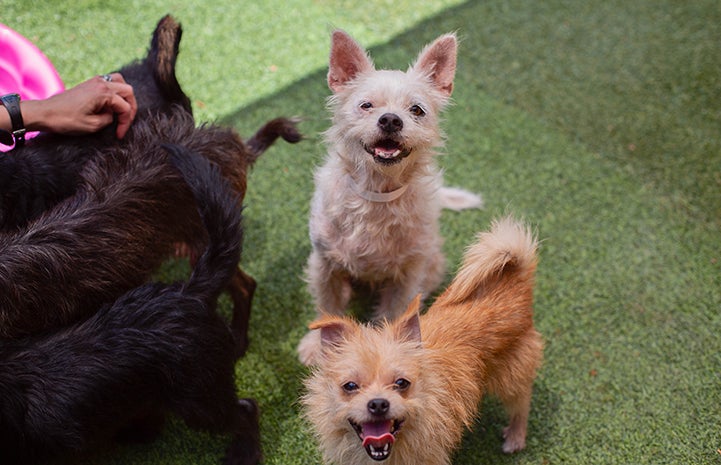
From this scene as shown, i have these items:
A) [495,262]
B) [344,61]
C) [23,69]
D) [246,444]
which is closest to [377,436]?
[495,262]

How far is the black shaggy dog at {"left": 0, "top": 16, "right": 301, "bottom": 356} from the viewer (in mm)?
2199

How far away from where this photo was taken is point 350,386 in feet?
6.12

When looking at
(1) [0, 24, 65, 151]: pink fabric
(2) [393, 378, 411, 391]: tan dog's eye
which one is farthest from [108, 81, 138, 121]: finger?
(2) [393, 378, 411, 391]: tan dog's eye

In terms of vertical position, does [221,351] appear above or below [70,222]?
below

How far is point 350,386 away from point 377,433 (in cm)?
16

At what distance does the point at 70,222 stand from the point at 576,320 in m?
2.43

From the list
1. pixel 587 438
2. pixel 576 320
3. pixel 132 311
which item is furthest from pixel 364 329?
pixel 576 320

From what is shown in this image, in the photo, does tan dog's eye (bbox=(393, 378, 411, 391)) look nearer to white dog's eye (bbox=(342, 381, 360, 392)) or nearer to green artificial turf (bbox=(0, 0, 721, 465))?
white dog's eye (bbox=(342, 381, 360, 392))

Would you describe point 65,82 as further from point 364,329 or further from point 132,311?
point 364,329

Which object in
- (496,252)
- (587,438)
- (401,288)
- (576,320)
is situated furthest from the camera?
(576,320)

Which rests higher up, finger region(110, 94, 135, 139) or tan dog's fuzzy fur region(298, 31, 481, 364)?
finger region(110, 94, 135, 139)

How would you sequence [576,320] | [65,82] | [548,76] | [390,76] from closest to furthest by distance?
[390,76] → [576,320] → [65,82] → [548,76]

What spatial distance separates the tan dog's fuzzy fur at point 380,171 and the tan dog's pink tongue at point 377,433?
0.95 meters

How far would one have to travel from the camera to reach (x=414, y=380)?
6.12 feet
